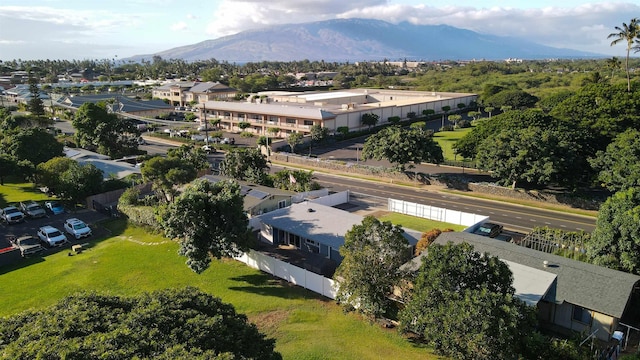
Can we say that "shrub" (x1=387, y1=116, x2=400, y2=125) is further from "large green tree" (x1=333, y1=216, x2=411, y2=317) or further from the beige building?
"large green tree" (x1=333, y1=216, x2=411, y2=317)

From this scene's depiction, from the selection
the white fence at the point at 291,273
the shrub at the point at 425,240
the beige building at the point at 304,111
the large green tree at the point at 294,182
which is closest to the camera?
the white fence at the point at 291,273

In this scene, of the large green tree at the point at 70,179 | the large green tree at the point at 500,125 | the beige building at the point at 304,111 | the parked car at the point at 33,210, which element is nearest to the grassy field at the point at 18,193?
the large green tree at the point at 70,179

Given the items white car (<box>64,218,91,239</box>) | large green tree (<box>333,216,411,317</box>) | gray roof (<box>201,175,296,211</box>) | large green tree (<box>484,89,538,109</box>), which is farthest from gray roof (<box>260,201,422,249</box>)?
large green tree (<box>484,89,538,109</box>)

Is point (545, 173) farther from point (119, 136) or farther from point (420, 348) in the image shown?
point (119, 136)

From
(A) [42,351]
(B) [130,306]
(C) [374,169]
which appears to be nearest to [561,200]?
(C) [374,169]

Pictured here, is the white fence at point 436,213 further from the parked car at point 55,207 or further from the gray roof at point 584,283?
the parked car at point 55,207
